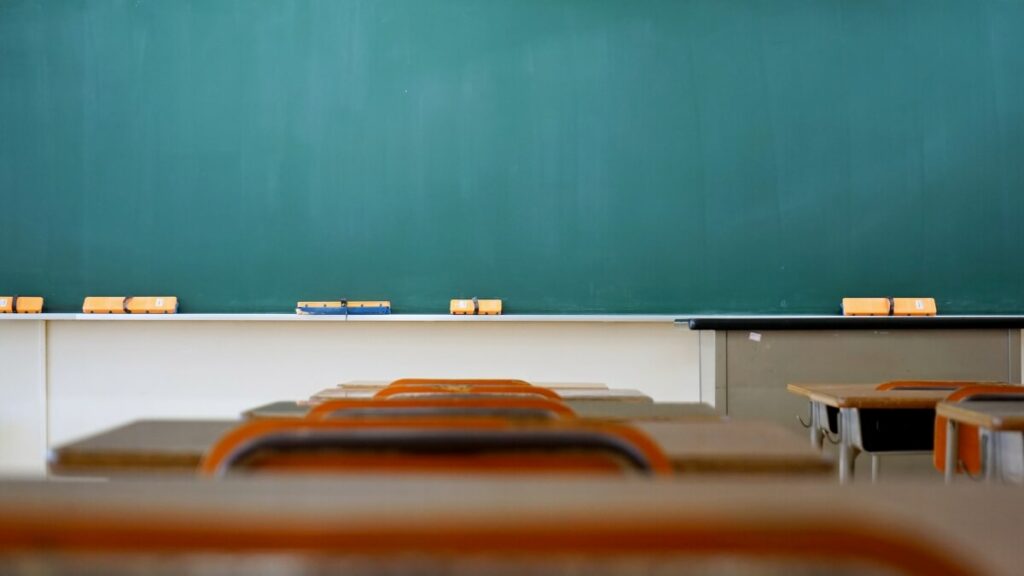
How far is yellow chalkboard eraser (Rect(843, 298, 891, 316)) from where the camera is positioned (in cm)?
400

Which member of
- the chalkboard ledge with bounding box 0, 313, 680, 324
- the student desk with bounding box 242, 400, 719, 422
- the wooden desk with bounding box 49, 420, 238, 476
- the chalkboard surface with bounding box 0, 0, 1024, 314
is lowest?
the student desk with bounding box 242, 400, 719, 422

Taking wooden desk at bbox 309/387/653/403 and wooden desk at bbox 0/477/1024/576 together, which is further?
wooden desk at bbox 309/387/653/403

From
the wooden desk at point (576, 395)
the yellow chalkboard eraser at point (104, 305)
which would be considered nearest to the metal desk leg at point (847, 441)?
the wooden desk at point (576, 395)

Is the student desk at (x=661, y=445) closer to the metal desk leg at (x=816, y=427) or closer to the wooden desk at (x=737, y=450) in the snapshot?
the wooden desk at (x=737, y=450)

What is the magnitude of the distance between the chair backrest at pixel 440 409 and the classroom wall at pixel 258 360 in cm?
261

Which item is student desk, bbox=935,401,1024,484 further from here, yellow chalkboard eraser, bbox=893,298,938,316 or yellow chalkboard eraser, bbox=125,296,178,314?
yellow chalkboard eraser, bbox=125,296,178,314

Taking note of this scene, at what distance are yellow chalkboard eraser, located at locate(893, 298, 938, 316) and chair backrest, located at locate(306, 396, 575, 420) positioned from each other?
11.0 feet

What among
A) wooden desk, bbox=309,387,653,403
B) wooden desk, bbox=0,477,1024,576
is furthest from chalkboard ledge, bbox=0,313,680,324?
wooden desk, bbox=0,477,1024,576

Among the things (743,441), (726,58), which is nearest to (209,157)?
(726,58)

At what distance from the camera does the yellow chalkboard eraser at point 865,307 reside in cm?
400

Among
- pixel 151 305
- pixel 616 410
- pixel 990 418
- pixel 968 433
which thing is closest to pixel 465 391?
pixel 616 410

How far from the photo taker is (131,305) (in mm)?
3918

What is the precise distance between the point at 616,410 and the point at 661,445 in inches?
22.3

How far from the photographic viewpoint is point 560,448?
811 mm
